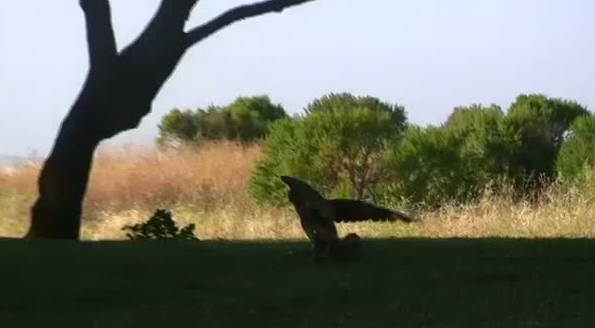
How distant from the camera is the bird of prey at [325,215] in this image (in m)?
11.1

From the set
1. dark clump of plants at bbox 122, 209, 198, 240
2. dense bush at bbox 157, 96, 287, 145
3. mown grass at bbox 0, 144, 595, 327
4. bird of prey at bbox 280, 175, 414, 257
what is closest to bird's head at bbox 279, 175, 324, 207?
bird of prey at bbox 280, 175, 414, 257

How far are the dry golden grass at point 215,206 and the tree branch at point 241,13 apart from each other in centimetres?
367

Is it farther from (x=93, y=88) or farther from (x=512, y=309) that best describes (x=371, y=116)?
(x=512, y=309)

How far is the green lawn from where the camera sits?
29.3 feet

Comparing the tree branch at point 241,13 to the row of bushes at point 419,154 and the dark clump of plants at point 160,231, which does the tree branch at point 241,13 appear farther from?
the row of bushes at point 419,154

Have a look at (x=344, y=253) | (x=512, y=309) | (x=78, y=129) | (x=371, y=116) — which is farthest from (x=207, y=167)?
(x=512, y=309)

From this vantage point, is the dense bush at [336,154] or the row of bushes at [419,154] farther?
the dense bush at [336,154]

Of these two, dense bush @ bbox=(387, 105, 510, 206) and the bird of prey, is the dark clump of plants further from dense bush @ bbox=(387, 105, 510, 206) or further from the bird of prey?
dense bush @ bbox=(387, 105, 510, 206)

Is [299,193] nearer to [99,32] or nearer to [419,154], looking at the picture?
[99,32]

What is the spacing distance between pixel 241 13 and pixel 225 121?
2364 centimetres

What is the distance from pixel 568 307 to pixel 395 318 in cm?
117

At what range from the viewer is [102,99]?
45.5 ft

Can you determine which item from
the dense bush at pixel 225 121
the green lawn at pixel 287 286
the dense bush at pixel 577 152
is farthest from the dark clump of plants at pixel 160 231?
the dense bush at pixel 225 121

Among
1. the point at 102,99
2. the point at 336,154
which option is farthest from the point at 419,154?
the point at 102,99
